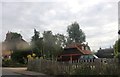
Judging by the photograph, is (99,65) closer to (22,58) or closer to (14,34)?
(22,58)

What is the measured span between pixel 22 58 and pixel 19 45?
14.0 ft

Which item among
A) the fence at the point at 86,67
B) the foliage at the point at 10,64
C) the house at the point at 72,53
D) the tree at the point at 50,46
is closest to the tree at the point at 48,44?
the tree at the point at 50,46

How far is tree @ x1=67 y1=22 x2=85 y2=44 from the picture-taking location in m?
100

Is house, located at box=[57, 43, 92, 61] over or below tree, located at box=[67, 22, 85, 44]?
below

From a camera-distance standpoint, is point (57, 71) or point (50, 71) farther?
point (50, 71)

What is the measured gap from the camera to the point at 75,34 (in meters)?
101

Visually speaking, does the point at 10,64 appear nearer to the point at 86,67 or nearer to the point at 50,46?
the point at 50,46

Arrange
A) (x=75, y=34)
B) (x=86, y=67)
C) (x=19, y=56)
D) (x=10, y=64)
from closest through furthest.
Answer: (x=86, y=67) < (x=10, y=64) < (x=19, y=56) < (x=75, y=34)

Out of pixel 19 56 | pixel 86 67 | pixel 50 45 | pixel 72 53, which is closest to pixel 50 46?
pixel 50 45

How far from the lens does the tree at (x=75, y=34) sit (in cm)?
10000

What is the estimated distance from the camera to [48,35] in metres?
59.0

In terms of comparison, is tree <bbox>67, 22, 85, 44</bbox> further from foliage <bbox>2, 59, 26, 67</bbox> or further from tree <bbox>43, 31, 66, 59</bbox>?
foliage <bbox>2, 59, 26, 67</bbox>

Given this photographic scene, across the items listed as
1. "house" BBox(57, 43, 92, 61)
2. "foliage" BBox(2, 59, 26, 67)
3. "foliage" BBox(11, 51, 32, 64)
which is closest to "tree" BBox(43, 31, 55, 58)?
"house" BBox(57, 43, 92, 61)

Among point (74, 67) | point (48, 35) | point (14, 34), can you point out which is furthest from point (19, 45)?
point (74, 67)
